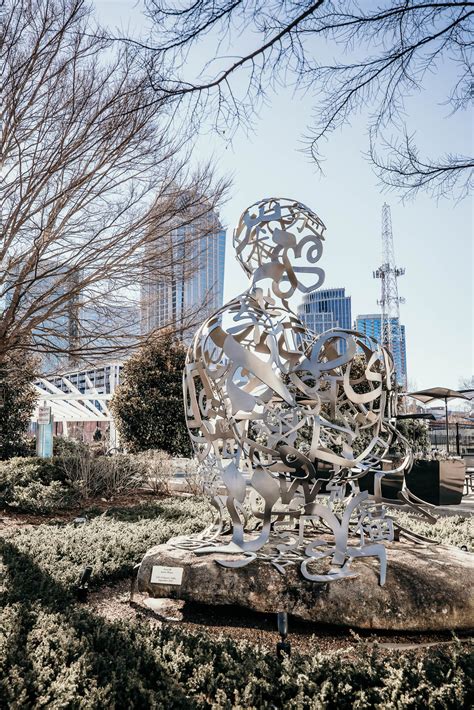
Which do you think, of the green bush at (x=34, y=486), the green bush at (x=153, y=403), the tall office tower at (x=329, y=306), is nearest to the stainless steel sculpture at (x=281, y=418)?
the green bush at (x=34, y=486)

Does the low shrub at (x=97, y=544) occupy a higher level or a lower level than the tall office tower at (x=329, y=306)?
lower

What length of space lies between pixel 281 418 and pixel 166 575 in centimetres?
141

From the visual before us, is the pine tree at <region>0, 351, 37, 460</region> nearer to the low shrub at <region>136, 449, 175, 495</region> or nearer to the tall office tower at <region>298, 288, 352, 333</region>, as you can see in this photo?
the low shrub at <region>136, 449, 175, 495</region>

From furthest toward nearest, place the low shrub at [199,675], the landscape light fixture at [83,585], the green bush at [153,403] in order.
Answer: the green bush at [153,403], the landscape light fixture at [83,585], the low shrub at [199,675]

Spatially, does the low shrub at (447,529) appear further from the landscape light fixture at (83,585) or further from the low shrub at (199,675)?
the landscape light fixture at (83,585)

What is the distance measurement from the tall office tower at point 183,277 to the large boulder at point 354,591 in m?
4.59

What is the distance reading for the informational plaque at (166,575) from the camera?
3900 millimetres

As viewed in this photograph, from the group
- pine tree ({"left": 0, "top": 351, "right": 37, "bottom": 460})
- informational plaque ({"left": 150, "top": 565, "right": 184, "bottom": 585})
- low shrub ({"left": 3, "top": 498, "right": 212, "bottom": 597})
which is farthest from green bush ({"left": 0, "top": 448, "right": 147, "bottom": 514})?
informational plaque ({"left": 150, "top": 565, "right": 184, "bottom": 585})

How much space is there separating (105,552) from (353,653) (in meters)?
2.55

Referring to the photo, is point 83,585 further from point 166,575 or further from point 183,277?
point 183,277

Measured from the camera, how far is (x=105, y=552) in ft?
16.5

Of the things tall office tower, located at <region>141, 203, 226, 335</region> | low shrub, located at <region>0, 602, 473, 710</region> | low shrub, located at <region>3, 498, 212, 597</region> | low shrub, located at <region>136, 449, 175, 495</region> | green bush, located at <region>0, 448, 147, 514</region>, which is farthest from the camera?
low shrub, located at <region>136, 449, 175, 495</region>

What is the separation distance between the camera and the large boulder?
3637mm

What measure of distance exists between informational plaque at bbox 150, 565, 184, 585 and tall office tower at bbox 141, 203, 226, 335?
4.46m
